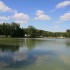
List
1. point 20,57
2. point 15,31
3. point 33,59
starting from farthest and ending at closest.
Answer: point 15,31 < point 20,57 < point 33,59

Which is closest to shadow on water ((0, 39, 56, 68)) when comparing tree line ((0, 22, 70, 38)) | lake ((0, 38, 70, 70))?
lake ((0, 38, 70, 70))

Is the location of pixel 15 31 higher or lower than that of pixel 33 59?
higher

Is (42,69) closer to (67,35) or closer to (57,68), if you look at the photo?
(57,68)

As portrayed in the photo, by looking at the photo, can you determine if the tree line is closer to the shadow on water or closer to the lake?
the lake

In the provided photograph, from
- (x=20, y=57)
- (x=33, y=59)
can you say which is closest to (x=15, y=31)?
(x=20, y=57)

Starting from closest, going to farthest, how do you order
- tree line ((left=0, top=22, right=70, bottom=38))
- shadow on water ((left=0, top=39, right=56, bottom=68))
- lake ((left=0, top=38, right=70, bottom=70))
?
lake ((left=0, top=38, right=70, bottom=70))
shadow on water ((left=0, top=39, right=56, bottom=68))
tree line ((left=0, top=22, right=70, bottom=38))

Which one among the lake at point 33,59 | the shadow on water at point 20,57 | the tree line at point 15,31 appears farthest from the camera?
the tree line at point 15,31

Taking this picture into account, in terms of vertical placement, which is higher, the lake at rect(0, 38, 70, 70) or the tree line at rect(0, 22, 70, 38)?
the tree line at rect(0, 22, 70, 38)

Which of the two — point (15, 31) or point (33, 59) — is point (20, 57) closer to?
point (33, 59)

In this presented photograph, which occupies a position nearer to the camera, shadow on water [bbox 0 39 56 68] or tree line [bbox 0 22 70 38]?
shadow on water [bbox 0 39 56 68]

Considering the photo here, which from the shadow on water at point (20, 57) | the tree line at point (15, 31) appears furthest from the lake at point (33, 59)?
the tree line at point (15, 31)

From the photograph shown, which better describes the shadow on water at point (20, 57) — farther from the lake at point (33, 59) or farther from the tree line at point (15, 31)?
the tree line at point (15, 31)

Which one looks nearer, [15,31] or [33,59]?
[33,59]

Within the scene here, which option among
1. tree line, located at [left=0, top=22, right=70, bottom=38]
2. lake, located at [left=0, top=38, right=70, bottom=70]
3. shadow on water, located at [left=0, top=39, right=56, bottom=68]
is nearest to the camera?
lake, located at [left=0, top=38, right=70, bottom=70]
